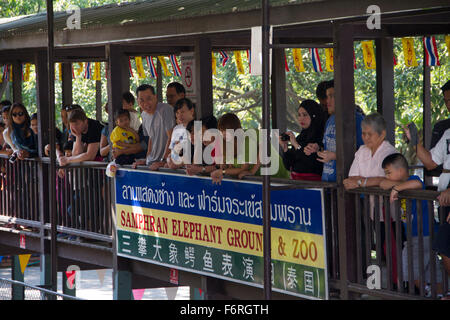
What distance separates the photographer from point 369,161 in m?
6.81

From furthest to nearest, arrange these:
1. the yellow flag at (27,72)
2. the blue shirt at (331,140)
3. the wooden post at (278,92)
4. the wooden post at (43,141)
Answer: the yellow flag at (27,72) < the wooden post at (43,141) < the wooden post at (278,92) < the blue shirt at (331,140)

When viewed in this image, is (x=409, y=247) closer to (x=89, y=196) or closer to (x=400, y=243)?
(x=400, y=243)

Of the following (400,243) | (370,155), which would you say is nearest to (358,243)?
(400,243)

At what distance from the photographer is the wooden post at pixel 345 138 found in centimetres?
700

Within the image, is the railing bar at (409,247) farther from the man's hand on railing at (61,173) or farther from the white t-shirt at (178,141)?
the man's hand on railing at (61,173)

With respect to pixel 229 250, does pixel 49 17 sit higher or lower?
higher

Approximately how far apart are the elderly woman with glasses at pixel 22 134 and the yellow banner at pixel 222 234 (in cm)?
206

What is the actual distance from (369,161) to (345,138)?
1.11ft

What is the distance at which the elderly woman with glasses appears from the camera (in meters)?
11.3

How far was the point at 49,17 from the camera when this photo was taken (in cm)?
668

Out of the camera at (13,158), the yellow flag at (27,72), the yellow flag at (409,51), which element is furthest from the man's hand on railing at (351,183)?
the yellow flag at (27,72)
